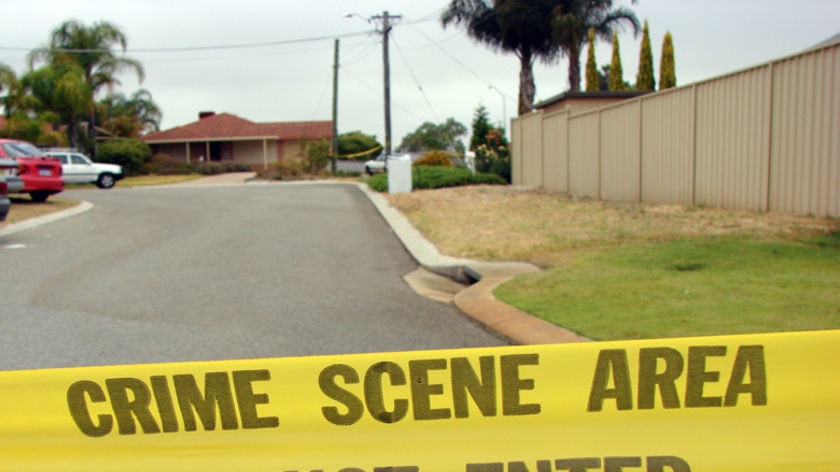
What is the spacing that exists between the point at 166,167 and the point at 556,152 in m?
38.4

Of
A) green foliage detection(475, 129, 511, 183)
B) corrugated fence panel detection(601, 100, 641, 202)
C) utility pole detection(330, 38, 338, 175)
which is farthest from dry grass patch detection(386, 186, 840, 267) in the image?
utility pole detection(330, 38, 338, 175)

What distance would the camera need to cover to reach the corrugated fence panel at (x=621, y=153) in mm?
18938

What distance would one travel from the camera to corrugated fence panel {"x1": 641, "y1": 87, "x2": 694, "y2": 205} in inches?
647

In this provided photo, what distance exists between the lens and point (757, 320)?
7.17 metres

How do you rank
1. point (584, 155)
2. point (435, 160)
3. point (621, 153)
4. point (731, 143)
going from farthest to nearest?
point (435, 160) < point (584, 155) < point (621, 153) < point (731, 143)

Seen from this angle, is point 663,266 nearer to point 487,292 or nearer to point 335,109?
point 487,292

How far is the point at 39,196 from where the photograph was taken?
71.6ft

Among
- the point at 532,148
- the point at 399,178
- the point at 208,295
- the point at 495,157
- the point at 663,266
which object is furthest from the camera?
the point at 495,157

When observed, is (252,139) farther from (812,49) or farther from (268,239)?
(812,49)

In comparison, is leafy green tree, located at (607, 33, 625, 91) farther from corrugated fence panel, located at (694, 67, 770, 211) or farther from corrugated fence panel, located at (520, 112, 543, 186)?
corrugated fence panel, located at (694, 67, 770, 211)

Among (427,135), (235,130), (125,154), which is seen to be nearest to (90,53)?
(125,154)

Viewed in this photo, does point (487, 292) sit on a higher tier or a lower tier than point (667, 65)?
lower

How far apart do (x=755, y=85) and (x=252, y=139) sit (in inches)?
2123

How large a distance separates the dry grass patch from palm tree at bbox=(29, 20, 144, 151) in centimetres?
3767
